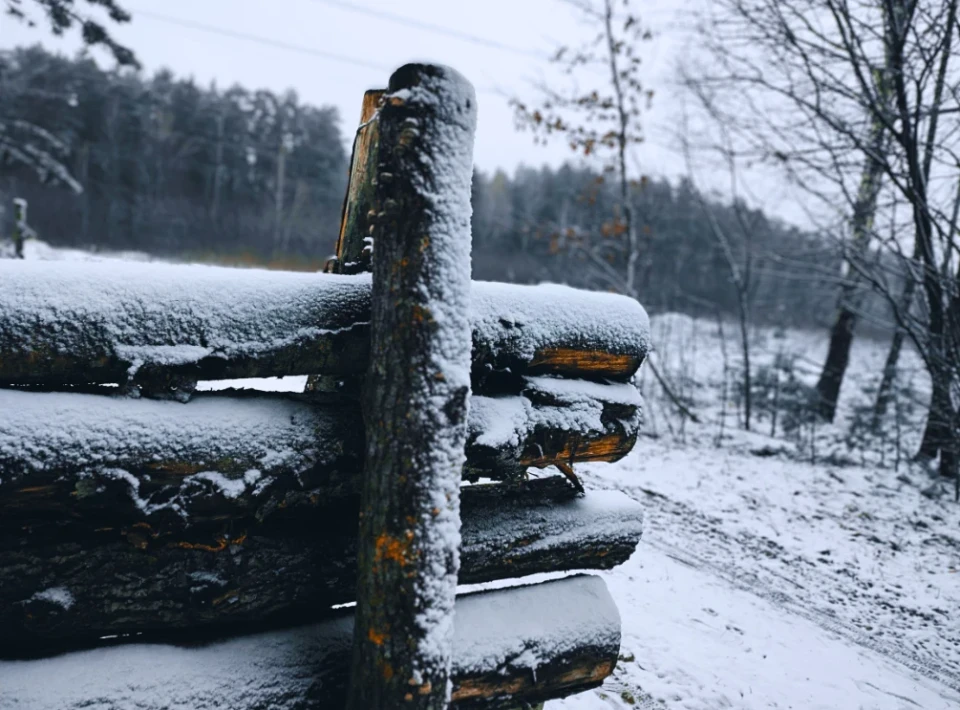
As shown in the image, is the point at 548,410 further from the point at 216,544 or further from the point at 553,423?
the point at 216,544

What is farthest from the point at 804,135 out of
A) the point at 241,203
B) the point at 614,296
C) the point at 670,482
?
the point at 241,203

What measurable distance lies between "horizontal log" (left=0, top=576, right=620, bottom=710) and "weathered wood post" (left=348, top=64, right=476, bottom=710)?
228 mm

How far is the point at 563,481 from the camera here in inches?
97.5

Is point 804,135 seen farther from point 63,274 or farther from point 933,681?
point 63,274

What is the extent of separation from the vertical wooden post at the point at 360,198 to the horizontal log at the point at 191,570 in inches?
35.2

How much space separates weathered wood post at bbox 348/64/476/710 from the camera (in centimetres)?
156

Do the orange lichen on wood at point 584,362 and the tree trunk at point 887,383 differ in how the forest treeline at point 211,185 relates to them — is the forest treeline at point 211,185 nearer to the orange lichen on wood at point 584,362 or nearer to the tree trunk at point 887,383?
the tree trunk at point 887,383

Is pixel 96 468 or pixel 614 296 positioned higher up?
pixel 614 296

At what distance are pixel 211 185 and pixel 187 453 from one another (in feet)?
122

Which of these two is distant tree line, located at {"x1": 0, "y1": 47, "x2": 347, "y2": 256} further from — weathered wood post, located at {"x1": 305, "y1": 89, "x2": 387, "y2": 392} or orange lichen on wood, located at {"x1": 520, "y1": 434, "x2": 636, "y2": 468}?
orange lichen on wood, located at {"x1": 520, "y1": 434, "x2": 636, "y2": 468}

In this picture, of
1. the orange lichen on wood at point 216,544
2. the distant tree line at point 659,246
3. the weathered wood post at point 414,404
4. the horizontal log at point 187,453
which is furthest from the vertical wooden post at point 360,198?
the distant tree line at point 659,246

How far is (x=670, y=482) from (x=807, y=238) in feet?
10.9

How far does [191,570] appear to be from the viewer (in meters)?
1.63

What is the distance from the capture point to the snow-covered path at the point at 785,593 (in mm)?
3193
